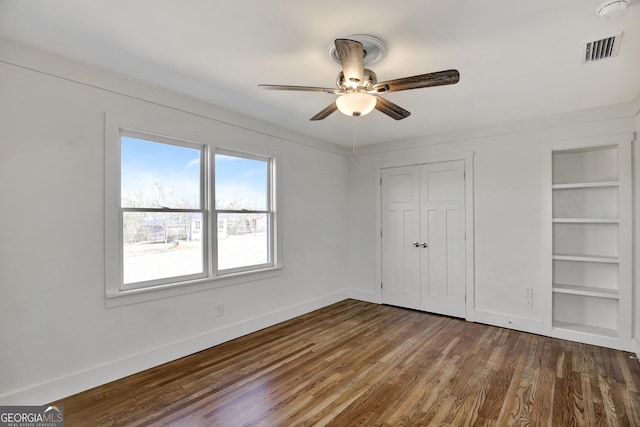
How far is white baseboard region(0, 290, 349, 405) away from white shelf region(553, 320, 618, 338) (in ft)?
10.7

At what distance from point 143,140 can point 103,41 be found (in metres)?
0.95

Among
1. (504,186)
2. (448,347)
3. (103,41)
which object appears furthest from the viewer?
(504,186)

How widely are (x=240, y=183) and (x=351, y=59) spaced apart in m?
2.29

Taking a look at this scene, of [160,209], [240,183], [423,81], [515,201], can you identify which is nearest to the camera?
A: [423,81]

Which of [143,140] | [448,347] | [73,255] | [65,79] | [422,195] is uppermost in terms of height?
[65,79]

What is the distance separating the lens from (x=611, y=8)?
5.76 feet

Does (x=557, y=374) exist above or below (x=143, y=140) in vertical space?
below

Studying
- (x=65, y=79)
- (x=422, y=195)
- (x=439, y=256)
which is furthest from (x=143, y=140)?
(x=439, y=256)

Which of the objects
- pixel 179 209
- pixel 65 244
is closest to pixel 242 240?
pixel 179 209

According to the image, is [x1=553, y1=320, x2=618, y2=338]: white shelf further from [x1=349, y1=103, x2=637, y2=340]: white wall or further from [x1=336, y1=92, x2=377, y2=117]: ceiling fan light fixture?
[x1=336, y1=92, x2=377, y2=117]: ceiling fan light fixture

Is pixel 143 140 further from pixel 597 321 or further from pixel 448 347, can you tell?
pixel 597 321

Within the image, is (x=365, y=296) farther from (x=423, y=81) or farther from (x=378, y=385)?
(x=423, y=81)

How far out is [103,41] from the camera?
219 centimetres

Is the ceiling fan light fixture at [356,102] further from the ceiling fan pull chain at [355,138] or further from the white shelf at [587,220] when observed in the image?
the white shelf at [587,220]
